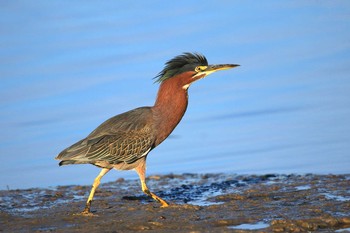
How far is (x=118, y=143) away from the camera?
1143 cm

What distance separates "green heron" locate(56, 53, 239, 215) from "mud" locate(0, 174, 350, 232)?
0.61 m

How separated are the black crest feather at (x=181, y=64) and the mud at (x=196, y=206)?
1.82 meters

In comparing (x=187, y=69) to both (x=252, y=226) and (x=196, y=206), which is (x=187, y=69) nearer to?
(x=196, y=206)

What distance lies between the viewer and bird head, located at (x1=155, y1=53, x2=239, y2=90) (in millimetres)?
11922

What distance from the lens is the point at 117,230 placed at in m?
9.51

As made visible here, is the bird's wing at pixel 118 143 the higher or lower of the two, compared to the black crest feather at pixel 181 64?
lower

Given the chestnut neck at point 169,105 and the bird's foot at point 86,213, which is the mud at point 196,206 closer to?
the bird's foot at point 86,213

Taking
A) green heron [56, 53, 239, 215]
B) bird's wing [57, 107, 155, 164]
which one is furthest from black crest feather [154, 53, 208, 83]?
bird's wing [57, 107, 155, 164]

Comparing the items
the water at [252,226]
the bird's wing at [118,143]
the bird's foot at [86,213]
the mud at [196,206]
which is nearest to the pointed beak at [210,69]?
the bird's wing at [118,143]

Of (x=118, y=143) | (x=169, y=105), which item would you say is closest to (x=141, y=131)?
(x=118, y=143)

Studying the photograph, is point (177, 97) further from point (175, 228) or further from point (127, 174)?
point (127, 174)

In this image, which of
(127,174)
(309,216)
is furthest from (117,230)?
(127,174)

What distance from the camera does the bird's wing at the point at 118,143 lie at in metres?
11.3

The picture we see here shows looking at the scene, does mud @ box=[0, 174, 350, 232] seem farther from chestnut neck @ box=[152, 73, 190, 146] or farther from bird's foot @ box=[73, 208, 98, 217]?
chestnut neck @ box=[152, 73, 190, 146]
